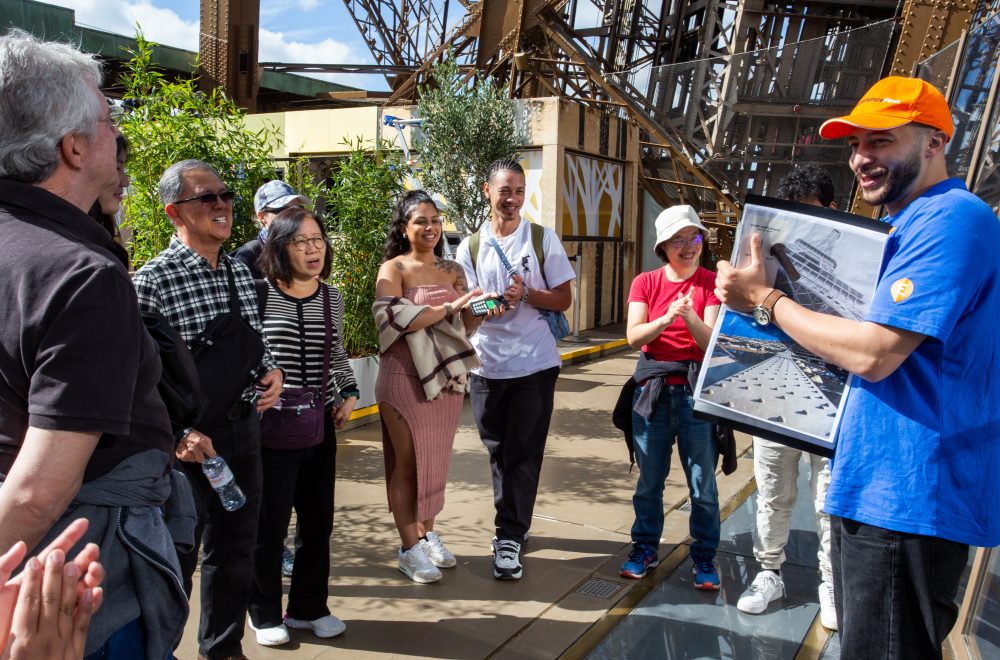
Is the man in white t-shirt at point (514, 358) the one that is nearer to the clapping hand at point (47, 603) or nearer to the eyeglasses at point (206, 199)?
the eyeglasses at point (206, 199)

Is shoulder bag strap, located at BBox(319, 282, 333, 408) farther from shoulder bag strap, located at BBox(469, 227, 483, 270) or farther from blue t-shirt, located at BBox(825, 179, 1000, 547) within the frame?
blue t-shirt, located at BBox(825, 179, 1000, 547)

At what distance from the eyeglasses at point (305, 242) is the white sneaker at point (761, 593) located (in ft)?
8.20

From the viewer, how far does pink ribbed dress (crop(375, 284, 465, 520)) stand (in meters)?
3.79

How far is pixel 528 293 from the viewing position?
396 cm

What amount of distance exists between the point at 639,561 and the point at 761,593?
61 centimetres

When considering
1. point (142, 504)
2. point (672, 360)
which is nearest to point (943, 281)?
point (142, 504)

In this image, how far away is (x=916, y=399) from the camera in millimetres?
1799

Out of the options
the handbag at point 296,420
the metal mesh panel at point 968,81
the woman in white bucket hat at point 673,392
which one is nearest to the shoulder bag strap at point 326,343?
the handbag at point 296,420

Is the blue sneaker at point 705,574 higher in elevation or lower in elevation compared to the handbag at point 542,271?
lower

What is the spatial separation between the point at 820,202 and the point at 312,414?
274 centimetres

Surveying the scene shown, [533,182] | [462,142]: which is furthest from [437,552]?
[533,182]

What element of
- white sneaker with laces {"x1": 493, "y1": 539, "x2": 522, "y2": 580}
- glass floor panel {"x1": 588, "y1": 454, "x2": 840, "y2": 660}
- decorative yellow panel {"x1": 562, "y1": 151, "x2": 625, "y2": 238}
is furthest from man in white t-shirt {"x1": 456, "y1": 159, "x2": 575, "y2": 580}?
decorative yellow panel {"x1": 562, "y1": 151, "x2": 625, "y2": 238}

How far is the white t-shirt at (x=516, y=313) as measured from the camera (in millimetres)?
3975

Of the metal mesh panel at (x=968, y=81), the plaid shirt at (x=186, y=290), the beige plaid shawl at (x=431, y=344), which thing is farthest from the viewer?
the beige plaid shawl at (x=431, y=344)
